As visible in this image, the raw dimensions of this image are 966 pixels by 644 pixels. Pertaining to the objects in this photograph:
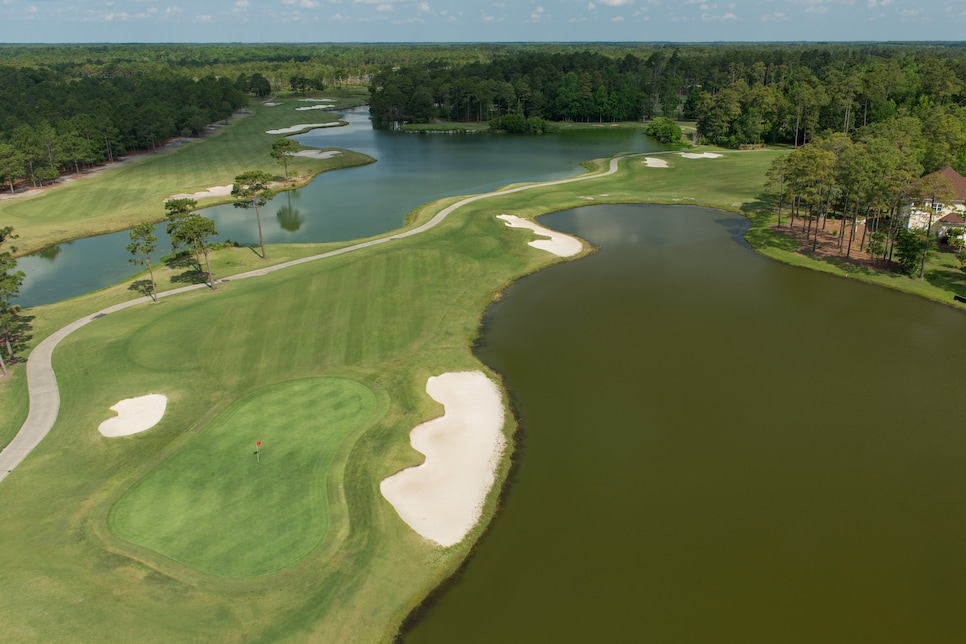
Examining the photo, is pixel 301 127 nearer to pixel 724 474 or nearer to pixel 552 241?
pixel 552 241

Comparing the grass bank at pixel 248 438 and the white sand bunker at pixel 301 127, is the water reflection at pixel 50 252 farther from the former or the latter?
the white sand bunker at pixel 301 127

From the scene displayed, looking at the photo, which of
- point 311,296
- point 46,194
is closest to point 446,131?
point 46,194

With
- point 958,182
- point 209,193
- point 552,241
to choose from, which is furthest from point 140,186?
point 958,182

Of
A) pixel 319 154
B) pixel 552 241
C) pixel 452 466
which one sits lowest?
pixel 452 466

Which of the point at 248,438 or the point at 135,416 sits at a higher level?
the point at 135,416

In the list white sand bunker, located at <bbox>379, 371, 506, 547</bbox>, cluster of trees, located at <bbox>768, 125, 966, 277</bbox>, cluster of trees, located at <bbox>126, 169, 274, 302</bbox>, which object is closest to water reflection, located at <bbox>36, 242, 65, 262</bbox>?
cluster of trees, located at <bbox>126, 169, 274, 302</bbox>
